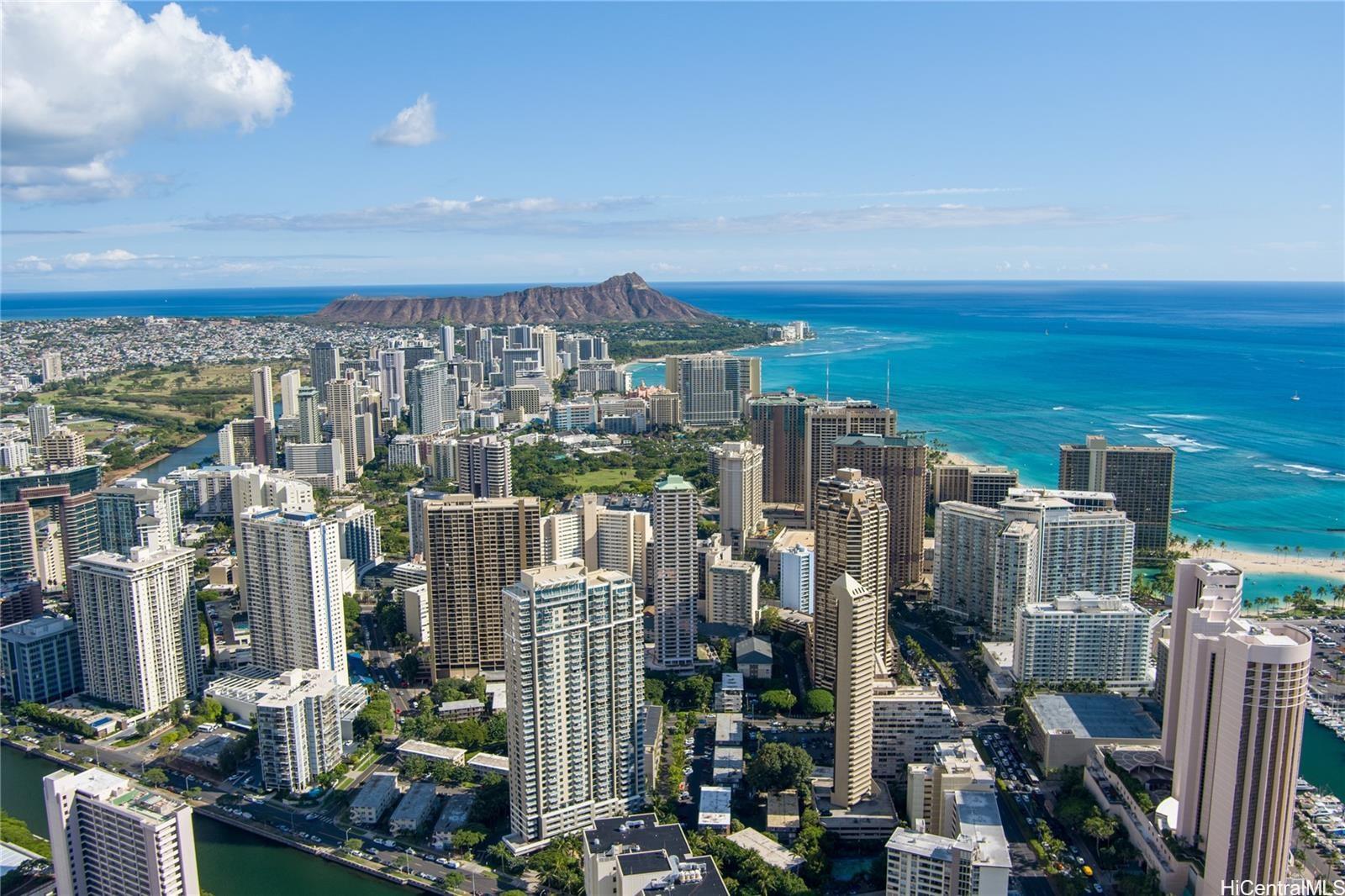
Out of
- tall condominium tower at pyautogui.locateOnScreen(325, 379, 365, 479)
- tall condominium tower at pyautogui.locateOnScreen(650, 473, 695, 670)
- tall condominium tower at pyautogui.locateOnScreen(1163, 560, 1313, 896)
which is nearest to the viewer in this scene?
tall condominium tower at pyautogui.locateOnScreen(1163, 560, 1313, 896)

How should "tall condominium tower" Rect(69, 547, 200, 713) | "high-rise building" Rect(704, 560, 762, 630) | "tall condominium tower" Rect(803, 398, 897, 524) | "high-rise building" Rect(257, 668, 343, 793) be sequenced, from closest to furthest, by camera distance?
"high-rise building" Rect(257, 668, 343, 793) → "tall condominium tower" Rect(69, 547, 200, 713) → "high-rise building" Rect(704, 560, 762, 630) → "tall condominium tower" Rect(803, 398, 897, 524)

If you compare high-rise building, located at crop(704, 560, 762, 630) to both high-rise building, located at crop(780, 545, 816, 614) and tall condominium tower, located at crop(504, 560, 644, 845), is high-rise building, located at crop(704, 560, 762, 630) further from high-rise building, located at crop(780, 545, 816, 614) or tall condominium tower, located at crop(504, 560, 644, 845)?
tall condominium tower, located at crop(504, 560, 644, 845)

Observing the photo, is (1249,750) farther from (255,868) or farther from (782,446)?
(782,446)

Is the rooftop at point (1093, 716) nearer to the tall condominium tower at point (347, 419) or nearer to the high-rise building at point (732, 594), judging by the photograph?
the high-rise building at point (732, 594)

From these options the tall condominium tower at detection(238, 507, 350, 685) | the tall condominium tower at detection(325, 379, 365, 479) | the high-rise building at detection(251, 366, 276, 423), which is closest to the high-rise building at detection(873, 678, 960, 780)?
the tall condominium tower at detection(238, 507, 350, 685)

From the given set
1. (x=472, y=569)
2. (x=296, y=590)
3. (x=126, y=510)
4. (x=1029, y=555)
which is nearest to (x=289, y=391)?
(x=126, y=510)

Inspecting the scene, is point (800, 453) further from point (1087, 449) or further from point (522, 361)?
point (522, 361)

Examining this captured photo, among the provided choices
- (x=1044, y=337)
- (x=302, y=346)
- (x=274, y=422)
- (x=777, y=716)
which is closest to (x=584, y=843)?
(x=777, y=716)
